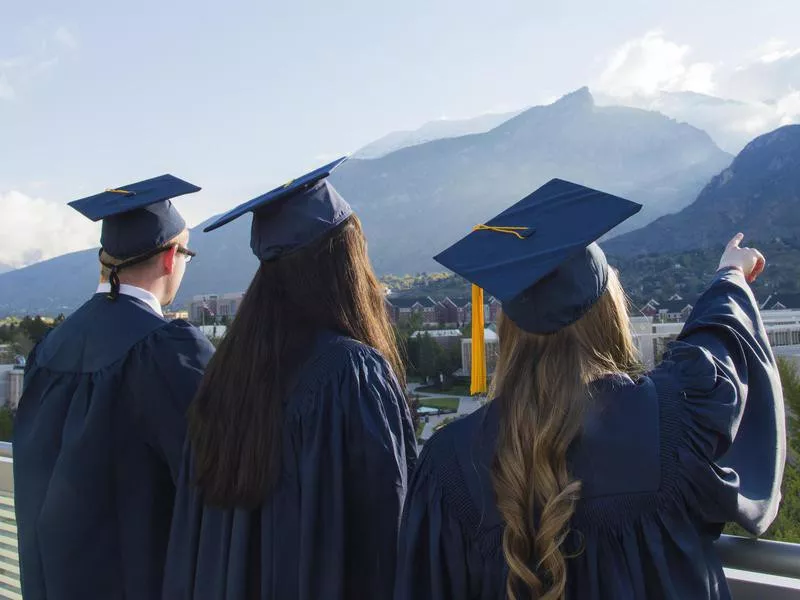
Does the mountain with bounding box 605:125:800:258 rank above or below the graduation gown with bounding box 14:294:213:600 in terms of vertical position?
above

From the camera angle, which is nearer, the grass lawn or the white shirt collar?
the white shirt collar

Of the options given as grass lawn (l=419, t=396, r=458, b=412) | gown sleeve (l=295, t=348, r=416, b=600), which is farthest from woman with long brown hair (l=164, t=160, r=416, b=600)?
grass lawn (l=419, t=396, r=458, b=412)

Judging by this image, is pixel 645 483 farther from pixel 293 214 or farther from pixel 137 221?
pixel 137 221

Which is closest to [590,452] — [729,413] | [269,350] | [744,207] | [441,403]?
[729,413]

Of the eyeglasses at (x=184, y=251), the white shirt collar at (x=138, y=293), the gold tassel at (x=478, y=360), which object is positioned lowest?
the gold tassel at (x=478, y=360)

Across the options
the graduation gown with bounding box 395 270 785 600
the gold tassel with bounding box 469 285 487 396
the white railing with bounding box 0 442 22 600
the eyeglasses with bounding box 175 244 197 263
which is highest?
the eyeglasses with bounding box 175 244 197 263

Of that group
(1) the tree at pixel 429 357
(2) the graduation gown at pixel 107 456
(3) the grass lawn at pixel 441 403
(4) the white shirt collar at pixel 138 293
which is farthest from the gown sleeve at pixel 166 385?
(1) the tree at pixel 429 357

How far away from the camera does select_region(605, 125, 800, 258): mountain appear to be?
110m

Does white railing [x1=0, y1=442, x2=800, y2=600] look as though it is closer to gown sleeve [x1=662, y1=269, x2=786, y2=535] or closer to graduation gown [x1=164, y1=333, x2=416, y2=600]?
gown sleeve [x1=662, y1=269, x2=786, y2=535]

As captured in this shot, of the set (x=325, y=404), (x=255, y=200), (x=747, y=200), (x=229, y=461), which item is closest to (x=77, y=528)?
(x=229, y=461)

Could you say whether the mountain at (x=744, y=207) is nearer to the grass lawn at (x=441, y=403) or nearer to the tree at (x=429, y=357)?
the tree at (x=429, y=357)

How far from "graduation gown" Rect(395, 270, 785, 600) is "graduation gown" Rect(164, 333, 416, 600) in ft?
0.81

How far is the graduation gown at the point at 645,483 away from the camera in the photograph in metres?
1.28

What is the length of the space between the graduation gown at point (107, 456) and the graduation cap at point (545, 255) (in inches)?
36.6
